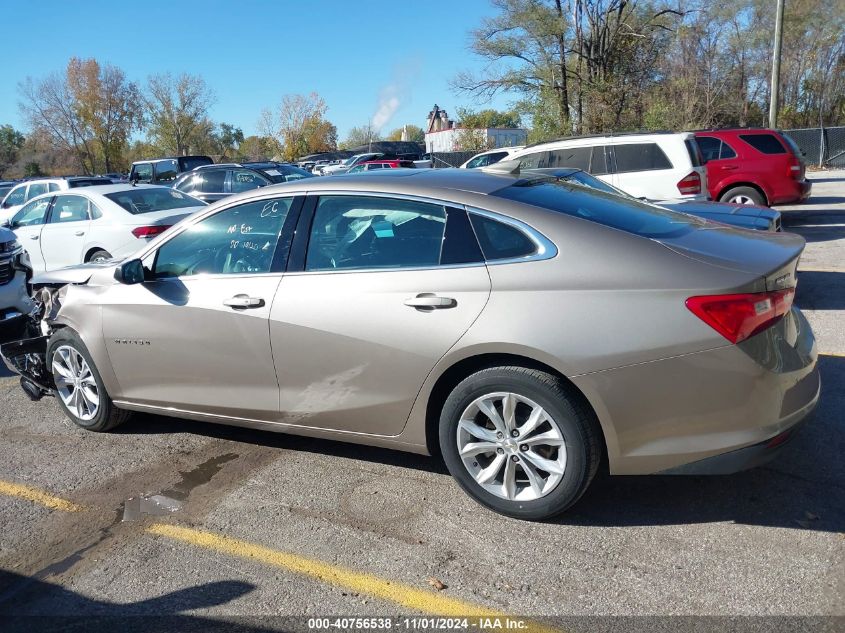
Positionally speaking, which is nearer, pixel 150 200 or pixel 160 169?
pixel 150 200

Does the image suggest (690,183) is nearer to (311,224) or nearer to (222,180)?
(311,224)

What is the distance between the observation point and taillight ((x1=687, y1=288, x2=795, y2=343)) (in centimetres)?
295

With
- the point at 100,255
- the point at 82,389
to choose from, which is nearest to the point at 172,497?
the point at 82,389

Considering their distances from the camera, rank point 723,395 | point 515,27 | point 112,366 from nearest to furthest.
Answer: point 723,395 < point 112,366 < point 515,27

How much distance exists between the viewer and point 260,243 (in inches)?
164

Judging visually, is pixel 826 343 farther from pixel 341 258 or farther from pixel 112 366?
pixel 112 366

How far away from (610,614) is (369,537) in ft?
3.98

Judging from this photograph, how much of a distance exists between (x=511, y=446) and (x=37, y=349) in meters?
3.89

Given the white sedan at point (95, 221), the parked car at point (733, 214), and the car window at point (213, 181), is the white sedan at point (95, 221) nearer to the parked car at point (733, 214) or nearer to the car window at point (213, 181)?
the car window at point (213, 181)

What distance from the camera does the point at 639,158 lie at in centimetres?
1098

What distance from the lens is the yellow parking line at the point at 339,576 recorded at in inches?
112

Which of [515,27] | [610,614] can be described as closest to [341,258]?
[610,614]

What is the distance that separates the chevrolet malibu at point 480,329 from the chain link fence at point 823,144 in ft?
99.1

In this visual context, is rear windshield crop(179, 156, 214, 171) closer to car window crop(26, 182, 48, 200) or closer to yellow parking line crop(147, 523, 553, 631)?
car window crop(26, 182, 48, 200)
